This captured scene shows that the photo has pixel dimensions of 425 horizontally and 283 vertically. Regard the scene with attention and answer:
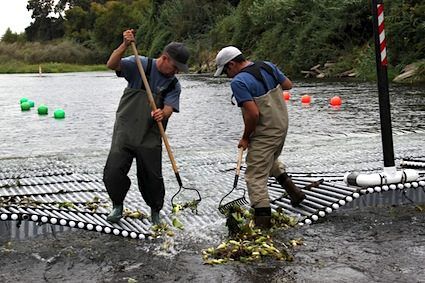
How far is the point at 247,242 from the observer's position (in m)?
5.24

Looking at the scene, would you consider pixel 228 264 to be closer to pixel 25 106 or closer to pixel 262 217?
pixel 262 217

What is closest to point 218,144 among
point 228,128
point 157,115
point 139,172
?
point 228,128

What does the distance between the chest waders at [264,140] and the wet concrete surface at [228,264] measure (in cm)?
44

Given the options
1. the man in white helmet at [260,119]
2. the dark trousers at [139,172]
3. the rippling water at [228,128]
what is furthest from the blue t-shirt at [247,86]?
the rippling water at [228,128]

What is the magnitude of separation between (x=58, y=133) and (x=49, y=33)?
114 meters

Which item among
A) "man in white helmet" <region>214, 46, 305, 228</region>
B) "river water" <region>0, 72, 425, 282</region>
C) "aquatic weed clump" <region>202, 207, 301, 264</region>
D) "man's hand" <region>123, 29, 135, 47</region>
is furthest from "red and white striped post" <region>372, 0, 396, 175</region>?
"man's hand" <region>123, 29, 135, 47</region>

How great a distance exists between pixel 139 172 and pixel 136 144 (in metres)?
0.33

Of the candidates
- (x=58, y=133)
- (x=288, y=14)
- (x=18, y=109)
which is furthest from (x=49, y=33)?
(x=58, y=133)

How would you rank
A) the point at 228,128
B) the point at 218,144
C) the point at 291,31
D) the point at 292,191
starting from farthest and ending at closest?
the point at 291,31, the point at 228,128, the point at 218,144, the point at 292,191

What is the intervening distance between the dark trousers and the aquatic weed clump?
0.74 meters

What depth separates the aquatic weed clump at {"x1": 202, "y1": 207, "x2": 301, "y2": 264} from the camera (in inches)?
195

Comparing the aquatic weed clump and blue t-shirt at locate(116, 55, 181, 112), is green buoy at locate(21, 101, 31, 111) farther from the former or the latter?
the aquatic weed clump

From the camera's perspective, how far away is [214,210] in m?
6.61

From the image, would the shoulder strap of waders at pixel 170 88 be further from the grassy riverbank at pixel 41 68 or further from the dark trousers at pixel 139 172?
the grassy riverbank at pixel 41 68
